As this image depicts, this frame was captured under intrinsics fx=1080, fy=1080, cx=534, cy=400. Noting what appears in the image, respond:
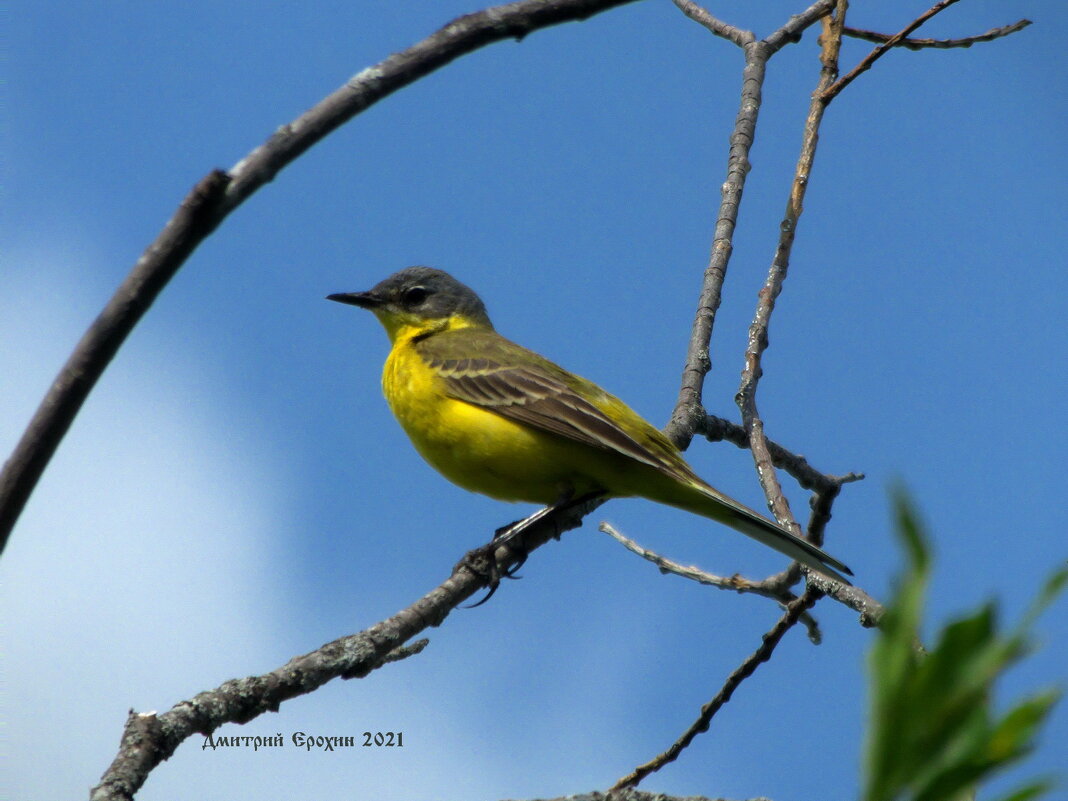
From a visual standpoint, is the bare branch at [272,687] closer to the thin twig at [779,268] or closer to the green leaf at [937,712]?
the thin twig at [779,268]

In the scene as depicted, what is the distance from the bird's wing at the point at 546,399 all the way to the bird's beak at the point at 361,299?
1.21 metres

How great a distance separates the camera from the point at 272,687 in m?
4.24

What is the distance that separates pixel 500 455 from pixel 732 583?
6.34ft

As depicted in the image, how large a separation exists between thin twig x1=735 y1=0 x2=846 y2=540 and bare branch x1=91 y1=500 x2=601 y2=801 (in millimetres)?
1778

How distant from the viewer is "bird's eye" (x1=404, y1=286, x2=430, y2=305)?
32.0 ft

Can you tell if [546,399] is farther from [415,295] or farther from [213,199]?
[213,199]

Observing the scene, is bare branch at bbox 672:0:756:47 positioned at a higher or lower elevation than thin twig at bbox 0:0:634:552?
higher

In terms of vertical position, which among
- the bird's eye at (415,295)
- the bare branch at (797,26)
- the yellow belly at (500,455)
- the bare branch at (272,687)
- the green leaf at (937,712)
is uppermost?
the bare branch at (797,26)

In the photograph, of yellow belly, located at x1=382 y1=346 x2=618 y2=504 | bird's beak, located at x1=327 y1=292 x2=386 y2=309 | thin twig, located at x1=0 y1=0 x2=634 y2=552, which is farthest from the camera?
bird's beak, located at x1=327 y1=292 x2=386 y2=309

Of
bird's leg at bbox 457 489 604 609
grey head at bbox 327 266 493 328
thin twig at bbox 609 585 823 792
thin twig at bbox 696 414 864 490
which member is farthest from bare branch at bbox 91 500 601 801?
grey head at bbox 327 266 493 328

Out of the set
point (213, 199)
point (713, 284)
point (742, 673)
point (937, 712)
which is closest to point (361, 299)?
point (713, 284)

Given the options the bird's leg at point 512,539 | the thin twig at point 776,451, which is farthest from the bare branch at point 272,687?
the thin twig at point 776,451

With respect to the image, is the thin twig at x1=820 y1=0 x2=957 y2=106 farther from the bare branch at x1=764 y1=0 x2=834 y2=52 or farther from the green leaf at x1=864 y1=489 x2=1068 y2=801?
the green leaf at x1=864 y1=489 x2=1068 y2=801

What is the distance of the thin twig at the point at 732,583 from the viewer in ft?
19.7
